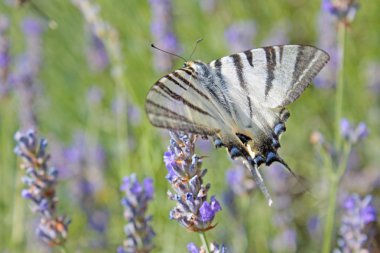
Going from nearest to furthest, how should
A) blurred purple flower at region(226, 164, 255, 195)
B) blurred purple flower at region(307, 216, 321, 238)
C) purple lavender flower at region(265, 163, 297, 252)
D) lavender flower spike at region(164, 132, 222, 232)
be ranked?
1. lavender flower spike at region(164, 132, 222, 232)
2. blurred purple flower at region(226, 164, 255, 195)
3. purple lavender flower at region(265, 163, 297, 252)
4. blurred purple flower at region(307, 216, 321, 238)

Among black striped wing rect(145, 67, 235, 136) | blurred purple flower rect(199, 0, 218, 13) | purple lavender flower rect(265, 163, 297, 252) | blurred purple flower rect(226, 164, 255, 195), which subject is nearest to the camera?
black striped wing rect(145, 67, 235, 136)

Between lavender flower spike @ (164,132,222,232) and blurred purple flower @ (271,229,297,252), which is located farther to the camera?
blurred purple flower @ (271,229,297,252)

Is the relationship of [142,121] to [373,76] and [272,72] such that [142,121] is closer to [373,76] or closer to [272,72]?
[272,72]

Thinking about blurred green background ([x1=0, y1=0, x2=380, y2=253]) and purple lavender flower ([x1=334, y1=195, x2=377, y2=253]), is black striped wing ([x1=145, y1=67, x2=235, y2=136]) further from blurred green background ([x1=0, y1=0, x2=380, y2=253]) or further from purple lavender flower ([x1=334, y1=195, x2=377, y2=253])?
blurred green background ([x1=0, y1=0, x2=380, y2=253])

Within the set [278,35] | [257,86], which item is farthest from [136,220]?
[278,35]

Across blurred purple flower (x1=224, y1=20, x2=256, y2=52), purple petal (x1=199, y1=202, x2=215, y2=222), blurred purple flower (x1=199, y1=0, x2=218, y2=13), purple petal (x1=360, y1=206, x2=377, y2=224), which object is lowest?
purple petal (x1=199, y1=202, x2=215, y2=222)

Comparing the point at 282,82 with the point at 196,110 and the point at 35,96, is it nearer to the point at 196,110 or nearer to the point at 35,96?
the point at 196,110

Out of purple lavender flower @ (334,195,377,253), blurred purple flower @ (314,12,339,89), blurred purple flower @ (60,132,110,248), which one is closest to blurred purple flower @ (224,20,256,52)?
blurred purple flower @ (314,12,339,89)
